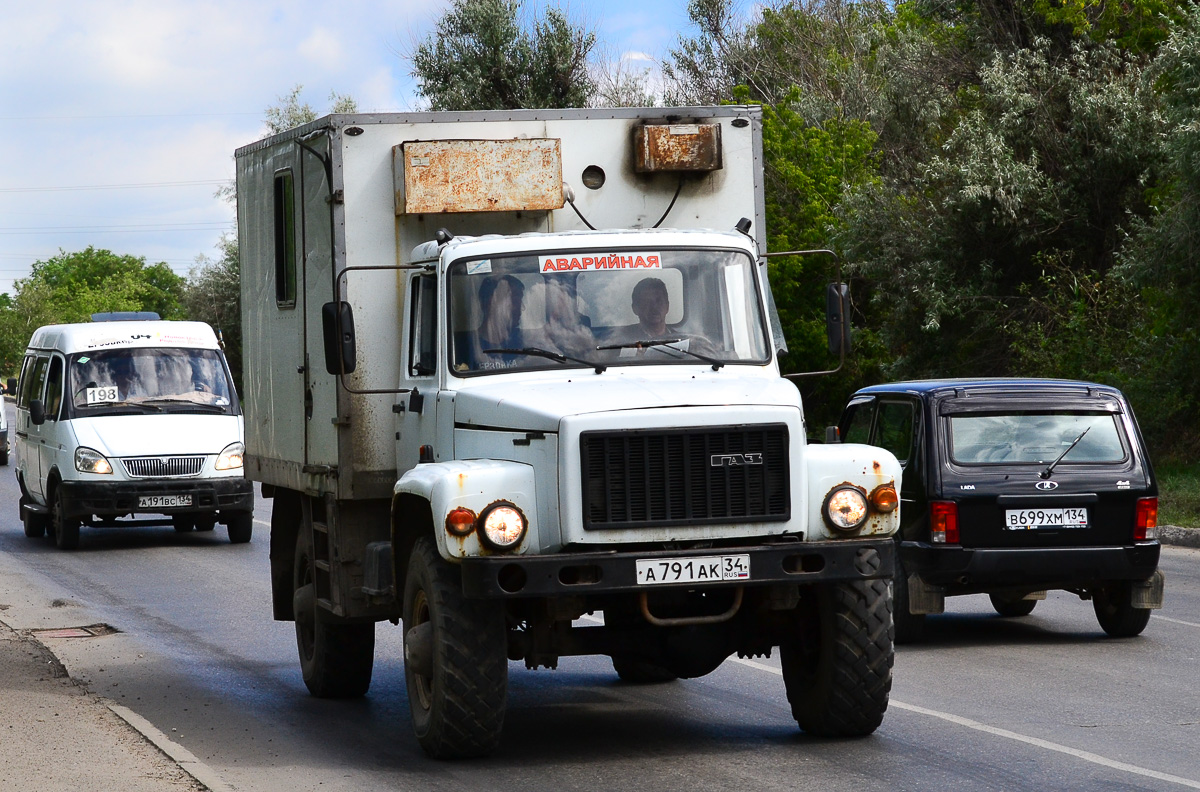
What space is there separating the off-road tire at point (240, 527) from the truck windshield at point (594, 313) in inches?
490

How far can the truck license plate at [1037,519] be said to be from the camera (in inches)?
420

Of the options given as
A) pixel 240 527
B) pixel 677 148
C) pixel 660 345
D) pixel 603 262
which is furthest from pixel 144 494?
pixel 660 345

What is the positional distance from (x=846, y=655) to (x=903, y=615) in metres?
3.49

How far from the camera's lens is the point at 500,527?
711cm

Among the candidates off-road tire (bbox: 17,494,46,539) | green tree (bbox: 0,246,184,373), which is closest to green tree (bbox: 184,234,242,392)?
green tree (bbox: 0,246,184,373)

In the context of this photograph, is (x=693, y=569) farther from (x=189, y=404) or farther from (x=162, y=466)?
(x=189, y=404)

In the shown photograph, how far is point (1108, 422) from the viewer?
1112 cm

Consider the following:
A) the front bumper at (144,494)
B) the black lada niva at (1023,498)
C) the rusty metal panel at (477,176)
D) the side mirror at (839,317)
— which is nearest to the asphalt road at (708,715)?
the black lada niva at (1023,498)

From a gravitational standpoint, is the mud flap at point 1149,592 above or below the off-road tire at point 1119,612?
above

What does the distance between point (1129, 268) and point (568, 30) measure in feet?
94.8

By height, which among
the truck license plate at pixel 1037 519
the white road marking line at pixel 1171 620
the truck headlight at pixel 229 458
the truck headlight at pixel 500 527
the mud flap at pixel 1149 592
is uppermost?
the truck headlight at pixel 500 527

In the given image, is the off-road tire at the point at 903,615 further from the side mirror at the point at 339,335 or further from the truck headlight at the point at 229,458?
the truck headlight at the point at 229,458

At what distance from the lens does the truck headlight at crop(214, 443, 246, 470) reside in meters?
19.5

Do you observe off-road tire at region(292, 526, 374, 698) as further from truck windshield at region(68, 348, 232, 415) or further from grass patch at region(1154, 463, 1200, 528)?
grass patch at region(1154, 463, 1200, 528)
